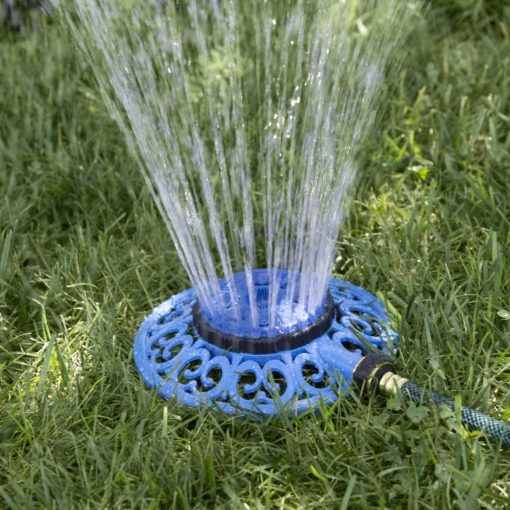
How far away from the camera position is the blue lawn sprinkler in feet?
6.03

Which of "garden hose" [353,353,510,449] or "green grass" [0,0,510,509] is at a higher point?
"garden hose" [353,353,510,449]

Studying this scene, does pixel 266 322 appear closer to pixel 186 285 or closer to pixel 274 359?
pixel 274 359

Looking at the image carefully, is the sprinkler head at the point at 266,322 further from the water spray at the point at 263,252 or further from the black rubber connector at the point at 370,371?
the black rubber connector at the point at 370,371

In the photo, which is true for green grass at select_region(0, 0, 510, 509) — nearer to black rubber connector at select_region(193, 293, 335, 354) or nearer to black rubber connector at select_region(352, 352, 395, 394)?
black rubber connector at select_region(352, 352, 395, 394)

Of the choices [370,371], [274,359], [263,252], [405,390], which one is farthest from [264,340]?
[263,252]

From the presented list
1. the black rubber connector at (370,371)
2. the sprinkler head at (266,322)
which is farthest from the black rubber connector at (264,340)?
the black rubber connector at (370,371)

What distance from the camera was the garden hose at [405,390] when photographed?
66.0 inches

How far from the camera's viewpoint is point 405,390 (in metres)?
1.80

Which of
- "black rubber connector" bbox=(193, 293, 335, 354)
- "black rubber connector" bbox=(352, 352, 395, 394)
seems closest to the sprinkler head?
"black rubber connector" bbox=(193, 293, 335, 354)

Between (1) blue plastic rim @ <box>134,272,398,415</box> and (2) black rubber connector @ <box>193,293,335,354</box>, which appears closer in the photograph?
(1) blue plastic rim @ <box>134,272,398,415</box>

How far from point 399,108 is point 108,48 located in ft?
4.86

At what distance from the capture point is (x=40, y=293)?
2508mm

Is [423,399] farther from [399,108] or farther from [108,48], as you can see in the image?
[399,108]

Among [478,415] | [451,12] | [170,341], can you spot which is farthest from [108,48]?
[451,12]
